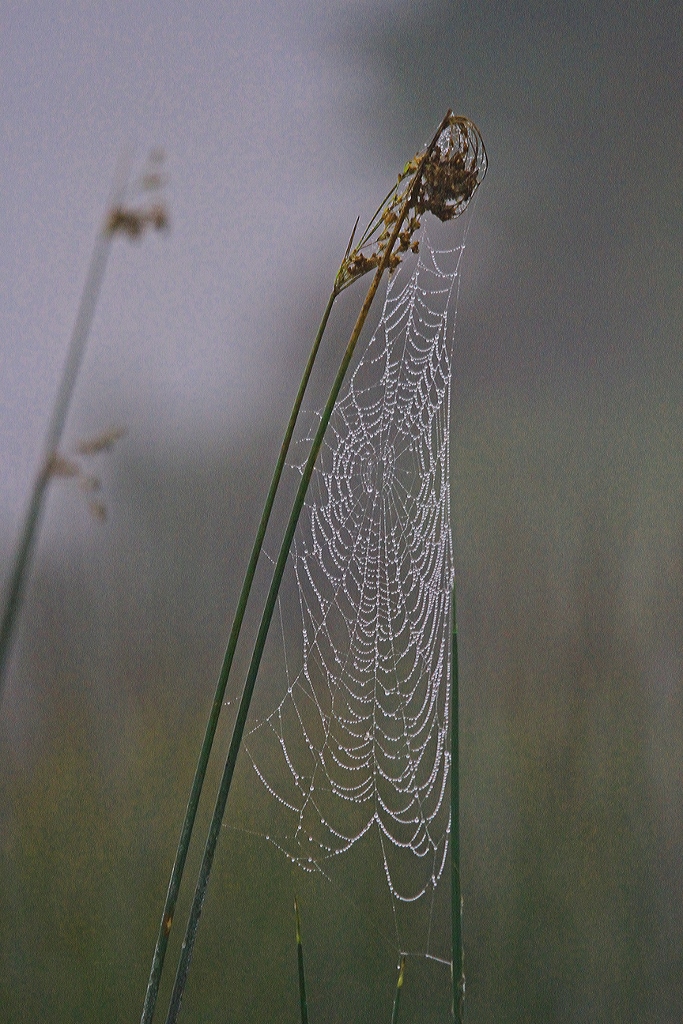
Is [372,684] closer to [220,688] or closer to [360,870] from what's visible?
[360,870]

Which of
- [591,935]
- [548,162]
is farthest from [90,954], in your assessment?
[548,162]

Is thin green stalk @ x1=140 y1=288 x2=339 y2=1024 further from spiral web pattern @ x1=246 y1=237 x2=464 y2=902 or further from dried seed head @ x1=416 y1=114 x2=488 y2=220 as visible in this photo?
spiral web pattern @ x1=246 y1=237 x2=464 y2=902

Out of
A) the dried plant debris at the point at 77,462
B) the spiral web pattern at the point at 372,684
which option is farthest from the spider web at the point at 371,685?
the dried plant debris at the point at 77,462

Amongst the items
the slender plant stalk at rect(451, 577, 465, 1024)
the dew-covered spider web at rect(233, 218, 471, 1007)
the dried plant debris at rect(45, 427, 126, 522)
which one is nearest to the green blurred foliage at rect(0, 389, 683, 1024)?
the dew-covered spider web at rect(233, 218, 471, 1007)

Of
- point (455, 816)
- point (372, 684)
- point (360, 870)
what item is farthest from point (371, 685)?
point (455, 816)

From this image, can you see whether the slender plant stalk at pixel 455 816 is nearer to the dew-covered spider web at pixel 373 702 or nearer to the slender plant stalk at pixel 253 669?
the slender plant stalk at pixel 253 669

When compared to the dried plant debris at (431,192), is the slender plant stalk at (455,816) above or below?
below

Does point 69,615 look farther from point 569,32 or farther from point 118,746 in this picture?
point 569,32
